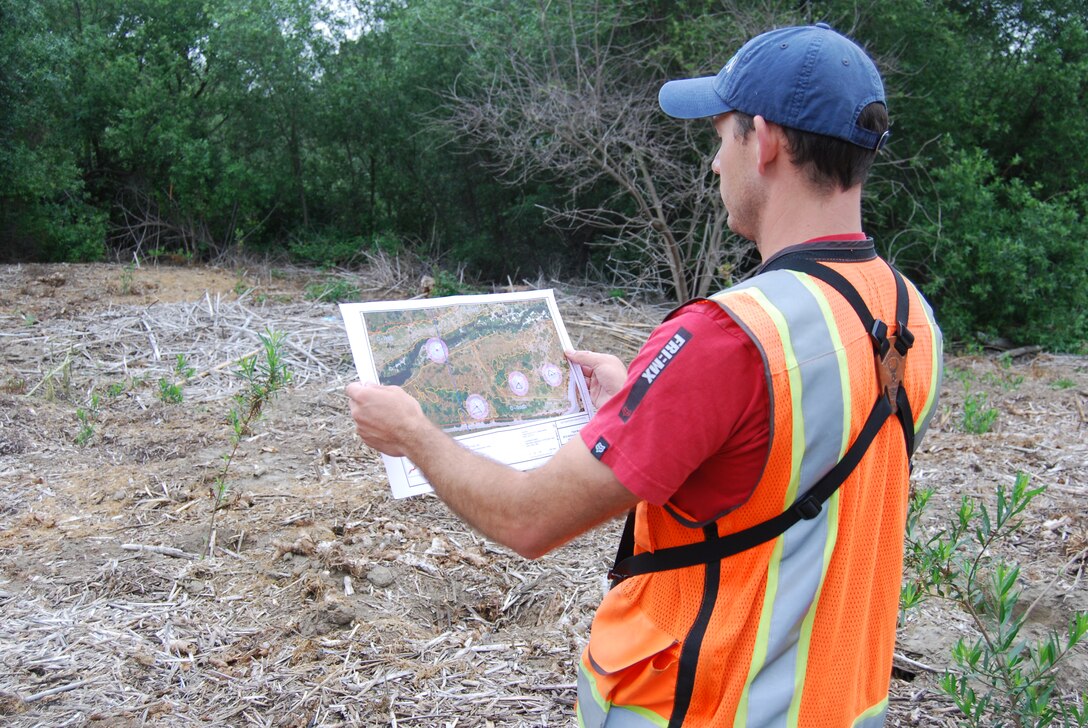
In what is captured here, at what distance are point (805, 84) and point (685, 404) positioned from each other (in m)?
0.63

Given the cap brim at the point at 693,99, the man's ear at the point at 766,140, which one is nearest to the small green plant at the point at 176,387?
the cap brim at the point at 693,99

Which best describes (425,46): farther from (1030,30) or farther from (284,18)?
(1030,30)

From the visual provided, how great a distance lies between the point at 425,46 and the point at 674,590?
46.4 feet

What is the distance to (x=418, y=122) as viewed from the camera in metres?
15.6

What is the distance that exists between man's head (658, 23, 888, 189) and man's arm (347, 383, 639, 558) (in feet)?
2.22

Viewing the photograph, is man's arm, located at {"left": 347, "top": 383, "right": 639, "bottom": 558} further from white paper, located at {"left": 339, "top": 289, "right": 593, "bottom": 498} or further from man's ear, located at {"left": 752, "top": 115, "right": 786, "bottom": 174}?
man's ear, located at {"left": 752, "top": 115, "right": 786, "bottom": 174}

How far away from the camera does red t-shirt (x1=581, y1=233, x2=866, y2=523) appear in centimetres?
142

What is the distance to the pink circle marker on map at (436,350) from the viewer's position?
2.37 metres

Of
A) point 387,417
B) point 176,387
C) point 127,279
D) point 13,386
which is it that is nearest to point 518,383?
point 387,417

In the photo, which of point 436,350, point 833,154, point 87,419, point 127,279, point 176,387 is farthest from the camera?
point 127,279

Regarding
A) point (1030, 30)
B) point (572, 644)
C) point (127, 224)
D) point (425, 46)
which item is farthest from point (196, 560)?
point (1030, 30)

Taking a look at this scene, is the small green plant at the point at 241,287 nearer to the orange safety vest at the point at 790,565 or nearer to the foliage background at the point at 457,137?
the foliage background at the point at 457,137

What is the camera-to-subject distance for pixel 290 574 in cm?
422

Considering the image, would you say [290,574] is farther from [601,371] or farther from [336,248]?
[336,248]
